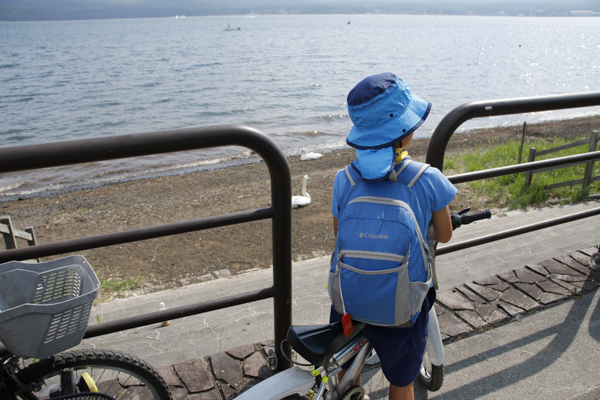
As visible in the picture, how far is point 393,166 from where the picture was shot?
148 centimetres

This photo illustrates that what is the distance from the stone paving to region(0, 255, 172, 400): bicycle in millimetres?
498

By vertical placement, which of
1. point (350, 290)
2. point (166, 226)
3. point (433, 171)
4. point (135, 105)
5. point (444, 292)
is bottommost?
point (135, 105)

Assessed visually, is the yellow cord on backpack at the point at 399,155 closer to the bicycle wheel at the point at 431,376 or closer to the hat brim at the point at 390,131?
the hat brim at the point at 390,131

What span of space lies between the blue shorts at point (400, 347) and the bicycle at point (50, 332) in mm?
975

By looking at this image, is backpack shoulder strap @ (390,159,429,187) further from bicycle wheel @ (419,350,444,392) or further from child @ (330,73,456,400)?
bicycle wheel @ (419,350,444,392)

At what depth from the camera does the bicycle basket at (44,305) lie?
1.33m

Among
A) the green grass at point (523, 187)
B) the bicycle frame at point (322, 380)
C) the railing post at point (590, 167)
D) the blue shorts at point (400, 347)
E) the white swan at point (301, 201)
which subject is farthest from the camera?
the white swan at point (301, 201)

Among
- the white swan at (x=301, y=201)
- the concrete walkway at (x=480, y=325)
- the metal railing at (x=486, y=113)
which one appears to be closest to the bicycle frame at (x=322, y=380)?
the concrete walkway at (x=480, y=325)

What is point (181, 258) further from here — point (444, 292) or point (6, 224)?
point (444, 292)

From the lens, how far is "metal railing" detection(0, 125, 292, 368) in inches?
59.4

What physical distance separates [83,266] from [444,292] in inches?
95.1

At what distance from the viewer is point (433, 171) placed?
1.56m

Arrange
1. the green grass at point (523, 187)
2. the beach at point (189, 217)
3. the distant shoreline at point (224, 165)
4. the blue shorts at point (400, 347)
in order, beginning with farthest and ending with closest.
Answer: the distant shoreline at point (224, 165) < the green grass at point (523, 187) < the beach at point (189, 217) < the blue shorts at point (400, 347)

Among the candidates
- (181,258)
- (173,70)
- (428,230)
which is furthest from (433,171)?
(173,70)
